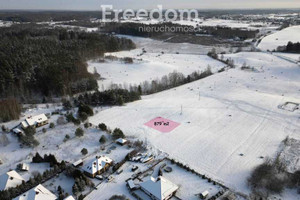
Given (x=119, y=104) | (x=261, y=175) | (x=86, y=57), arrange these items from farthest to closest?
(x=86, y=57) → (x=119, y=104) → (x=261, y=175)

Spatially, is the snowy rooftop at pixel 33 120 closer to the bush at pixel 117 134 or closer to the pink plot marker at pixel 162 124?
the bush at pixel 117 134

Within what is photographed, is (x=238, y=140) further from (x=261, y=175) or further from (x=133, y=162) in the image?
(x=133, y=162)

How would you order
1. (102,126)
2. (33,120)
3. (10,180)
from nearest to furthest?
1. (10,180)
2. (102,126)
3. (33,120)

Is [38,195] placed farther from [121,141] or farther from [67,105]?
[67,105]

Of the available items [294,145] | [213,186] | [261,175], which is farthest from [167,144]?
[294,145]

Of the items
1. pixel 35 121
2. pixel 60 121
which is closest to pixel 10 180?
pixel 35 121

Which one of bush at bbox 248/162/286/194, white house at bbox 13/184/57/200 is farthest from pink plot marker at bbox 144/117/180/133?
white house at bbox 13/184/57/200
